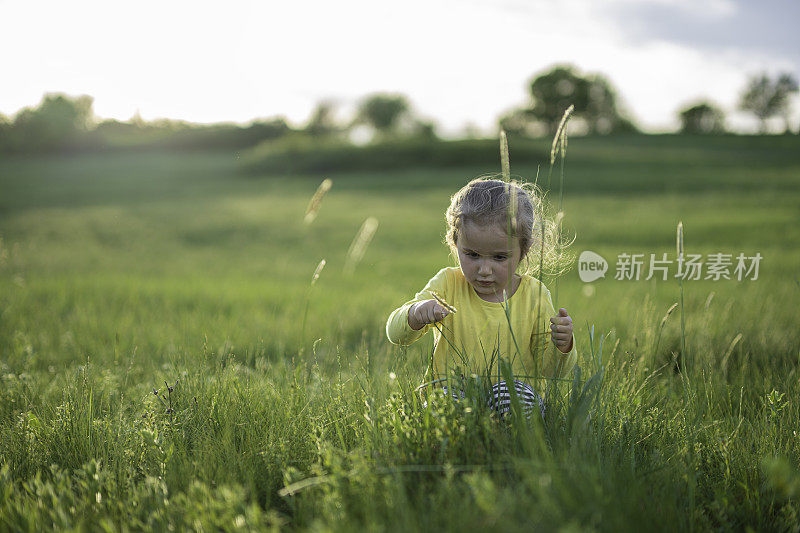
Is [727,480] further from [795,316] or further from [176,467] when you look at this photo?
[795,316]

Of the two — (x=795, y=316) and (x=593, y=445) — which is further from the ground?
(x=593, y=445)

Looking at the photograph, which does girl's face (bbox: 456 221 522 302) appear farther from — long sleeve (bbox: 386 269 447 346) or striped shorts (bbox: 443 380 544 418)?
striped shorts (bbox: 443 380 544 418)

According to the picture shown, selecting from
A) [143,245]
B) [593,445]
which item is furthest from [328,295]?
[143,245]

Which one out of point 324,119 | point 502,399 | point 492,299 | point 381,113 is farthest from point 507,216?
point 381,113

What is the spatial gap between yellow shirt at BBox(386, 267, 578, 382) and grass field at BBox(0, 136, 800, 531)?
0.19 meters

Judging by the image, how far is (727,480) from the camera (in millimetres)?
2049

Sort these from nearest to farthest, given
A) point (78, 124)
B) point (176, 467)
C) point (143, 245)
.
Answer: point (176, 467), point (143, 245), point (78, 124)

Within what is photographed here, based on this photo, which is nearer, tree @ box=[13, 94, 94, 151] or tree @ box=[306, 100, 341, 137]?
tree @ box=[13, 94, 94, 151]

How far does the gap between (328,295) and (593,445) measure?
5062 mm

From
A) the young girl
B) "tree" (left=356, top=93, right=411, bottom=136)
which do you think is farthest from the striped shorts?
"tree" (left=356, top=93, right=411, bottom=136)

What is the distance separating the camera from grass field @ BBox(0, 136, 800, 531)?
5.44 feet

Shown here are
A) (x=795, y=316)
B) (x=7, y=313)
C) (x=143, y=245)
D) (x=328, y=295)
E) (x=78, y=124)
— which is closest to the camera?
(x=795, y=316)

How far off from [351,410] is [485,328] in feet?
2.66

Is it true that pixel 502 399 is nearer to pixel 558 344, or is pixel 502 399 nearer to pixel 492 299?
A: pixel 558 344
